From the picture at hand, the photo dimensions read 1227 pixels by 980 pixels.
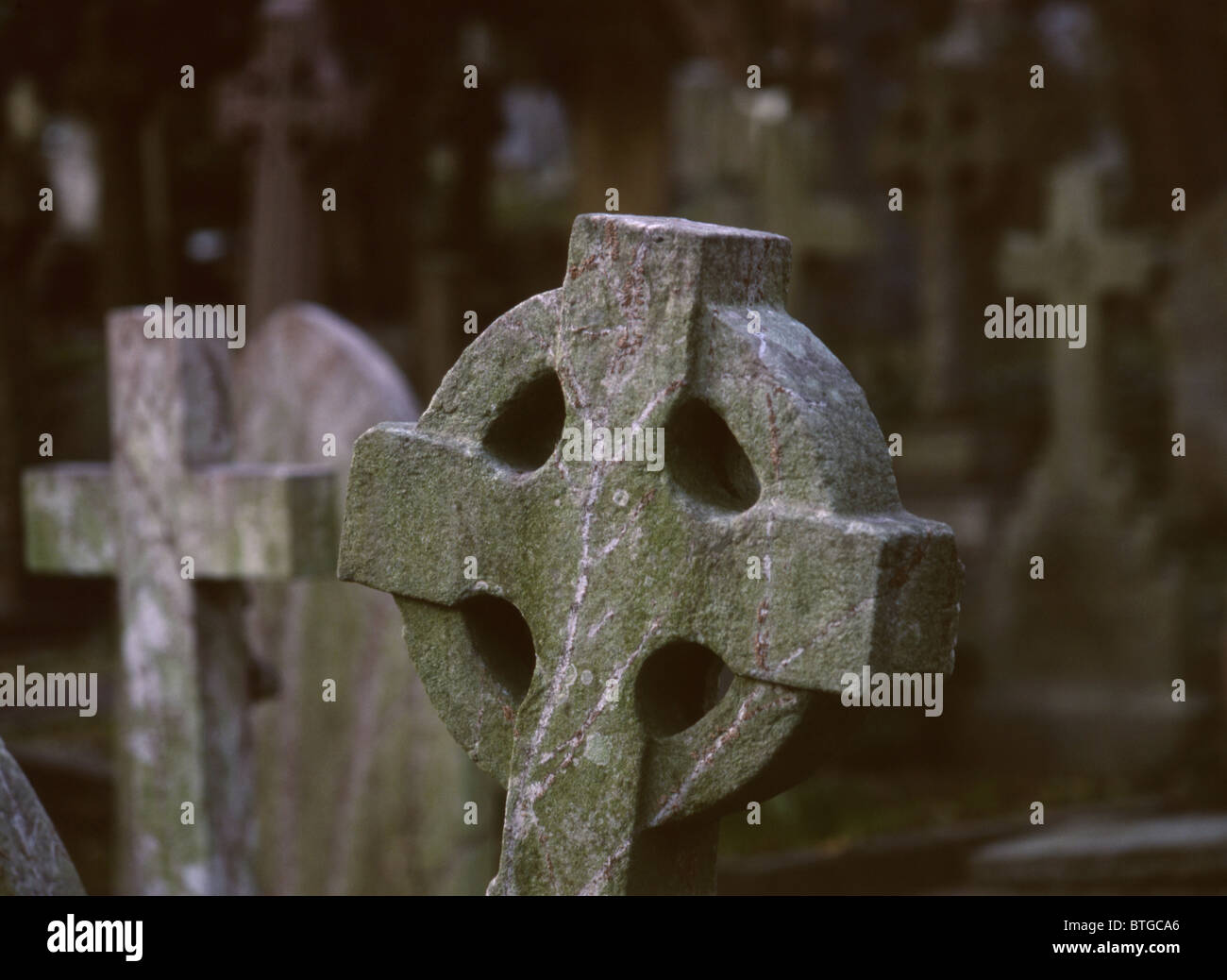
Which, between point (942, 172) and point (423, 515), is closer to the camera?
point (423, 515)

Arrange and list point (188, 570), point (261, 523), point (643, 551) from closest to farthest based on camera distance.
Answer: point (643, 551), point (261, 523), point (188, 570)

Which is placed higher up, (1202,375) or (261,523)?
(1202,375)

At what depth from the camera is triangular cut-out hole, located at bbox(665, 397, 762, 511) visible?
2703mm

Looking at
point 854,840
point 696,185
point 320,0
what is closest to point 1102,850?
point 854,840

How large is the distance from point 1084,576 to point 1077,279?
5.03 feet

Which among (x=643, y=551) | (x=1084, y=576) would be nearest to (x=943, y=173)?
(x=1084, y=576)

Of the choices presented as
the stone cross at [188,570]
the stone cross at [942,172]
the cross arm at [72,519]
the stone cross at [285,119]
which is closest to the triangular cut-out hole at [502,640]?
the stone cross at [188,570]

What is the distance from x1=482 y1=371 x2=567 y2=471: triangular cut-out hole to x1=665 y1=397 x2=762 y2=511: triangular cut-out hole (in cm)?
25

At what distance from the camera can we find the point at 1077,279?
9609mm

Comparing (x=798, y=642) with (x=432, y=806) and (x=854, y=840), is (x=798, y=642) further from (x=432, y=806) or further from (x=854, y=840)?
A: (x=854, y=840)

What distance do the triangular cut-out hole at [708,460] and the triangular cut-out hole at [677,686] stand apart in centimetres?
22

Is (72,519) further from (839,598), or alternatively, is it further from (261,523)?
(839,598)

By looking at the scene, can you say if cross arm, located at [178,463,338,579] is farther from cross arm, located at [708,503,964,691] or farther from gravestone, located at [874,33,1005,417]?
gravestone, located at [874,33,1005,417]

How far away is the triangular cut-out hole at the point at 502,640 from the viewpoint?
295 cm
